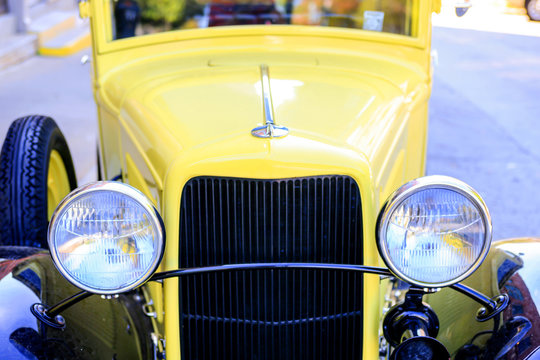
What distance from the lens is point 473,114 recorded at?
6.74 meters

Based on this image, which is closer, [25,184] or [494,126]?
[25,184]

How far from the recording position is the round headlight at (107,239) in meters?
1.56

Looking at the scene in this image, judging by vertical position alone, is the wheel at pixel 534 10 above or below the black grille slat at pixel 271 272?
above

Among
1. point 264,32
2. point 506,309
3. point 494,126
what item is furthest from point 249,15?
point 494,126

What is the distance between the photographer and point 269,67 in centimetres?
231

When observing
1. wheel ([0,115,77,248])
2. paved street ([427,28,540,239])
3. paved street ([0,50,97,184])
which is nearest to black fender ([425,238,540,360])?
wheel ([0,115,77,248])

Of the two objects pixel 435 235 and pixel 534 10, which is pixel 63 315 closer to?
pixel 435 235

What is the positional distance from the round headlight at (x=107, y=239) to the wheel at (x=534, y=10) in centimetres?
142

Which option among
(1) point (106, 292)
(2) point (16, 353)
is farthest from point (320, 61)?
(2) point (16, 353)

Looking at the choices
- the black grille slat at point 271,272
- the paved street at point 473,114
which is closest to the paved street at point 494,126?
the paved street at point 473,114

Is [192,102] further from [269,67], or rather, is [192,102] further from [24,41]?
[24,41]

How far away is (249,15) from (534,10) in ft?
3.64

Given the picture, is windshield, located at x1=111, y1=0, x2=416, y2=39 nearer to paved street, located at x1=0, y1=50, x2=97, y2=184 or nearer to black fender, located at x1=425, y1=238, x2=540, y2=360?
black fender, located at x1=425, y1=238, x2=540, y2=360

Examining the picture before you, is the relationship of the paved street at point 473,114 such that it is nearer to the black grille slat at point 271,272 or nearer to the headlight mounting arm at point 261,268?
the headlight mounting arm at point 261,268
